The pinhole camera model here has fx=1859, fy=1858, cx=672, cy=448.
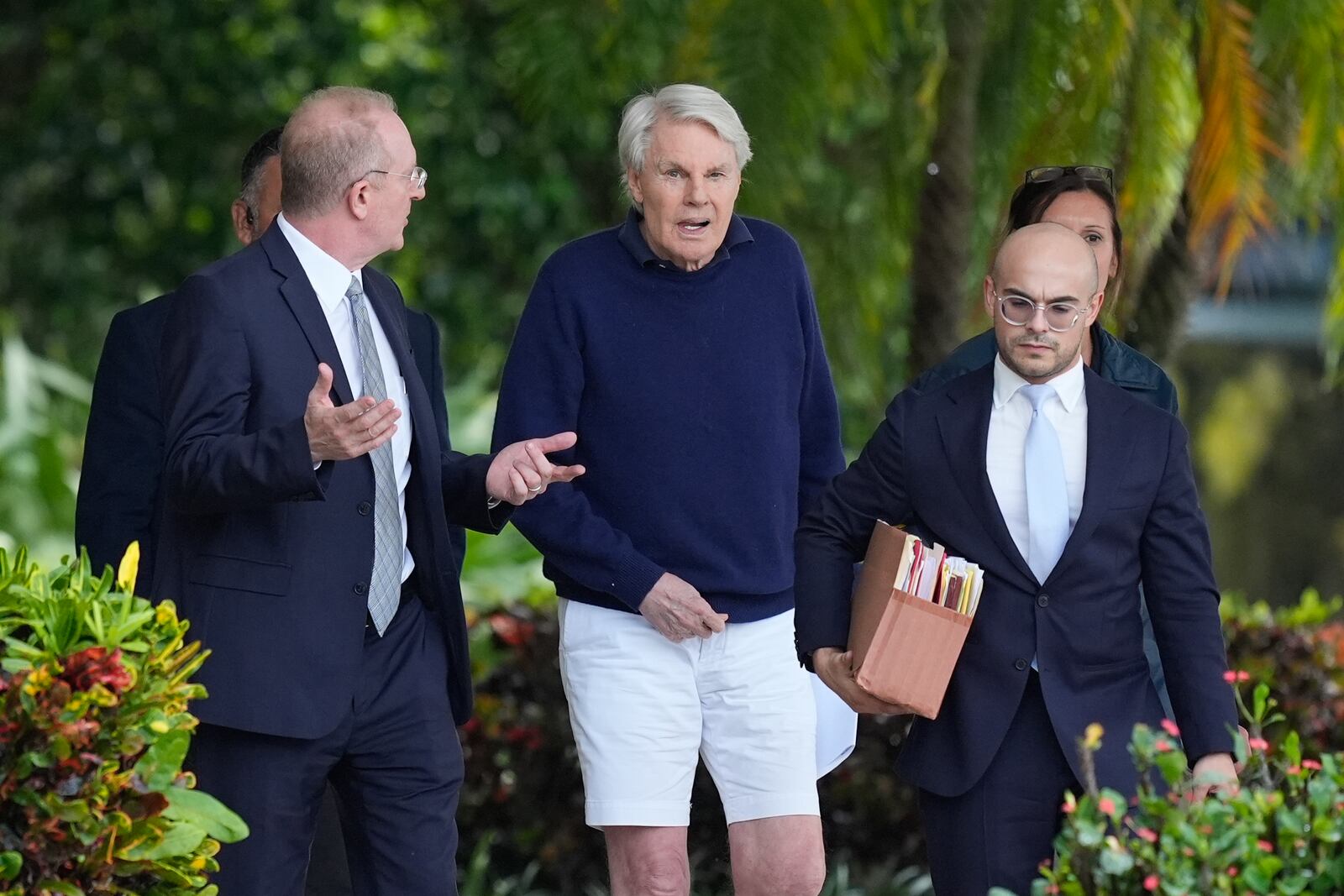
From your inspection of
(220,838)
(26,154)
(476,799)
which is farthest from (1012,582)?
(26,154)

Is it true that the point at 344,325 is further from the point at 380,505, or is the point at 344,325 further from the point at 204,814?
the point at 204,814

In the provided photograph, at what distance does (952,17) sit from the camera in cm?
640

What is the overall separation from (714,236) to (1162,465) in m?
1.17

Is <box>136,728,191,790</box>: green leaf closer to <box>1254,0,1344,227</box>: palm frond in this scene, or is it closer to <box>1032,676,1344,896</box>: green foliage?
<box>1032,676,1344,896</box>: green foliage

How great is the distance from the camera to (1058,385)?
3484mm

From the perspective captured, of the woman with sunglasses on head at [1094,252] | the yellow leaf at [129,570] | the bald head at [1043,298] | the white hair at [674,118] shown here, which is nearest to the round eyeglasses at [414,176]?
the white hair at [674,118]

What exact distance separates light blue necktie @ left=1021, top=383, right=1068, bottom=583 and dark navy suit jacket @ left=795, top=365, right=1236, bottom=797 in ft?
0.14

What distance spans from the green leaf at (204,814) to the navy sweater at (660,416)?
44.6 inches

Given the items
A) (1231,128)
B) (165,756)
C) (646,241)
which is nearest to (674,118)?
(646,241)

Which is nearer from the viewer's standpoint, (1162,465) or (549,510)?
(1162,465)

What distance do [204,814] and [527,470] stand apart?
0.98 metres

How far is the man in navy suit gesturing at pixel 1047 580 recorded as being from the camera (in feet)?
11.1

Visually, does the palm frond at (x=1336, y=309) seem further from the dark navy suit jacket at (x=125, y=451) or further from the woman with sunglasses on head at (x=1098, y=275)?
the dark navy suit jacket at (x=125, y=451)

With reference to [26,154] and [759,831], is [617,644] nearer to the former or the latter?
[759,831]
